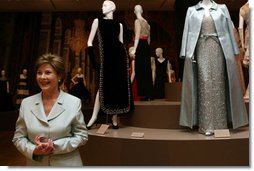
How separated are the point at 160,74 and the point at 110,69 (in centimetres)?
290

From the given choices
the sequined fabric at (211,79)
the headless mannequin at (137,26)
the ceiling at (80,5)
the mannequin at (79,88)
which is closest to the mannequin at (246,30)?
the ceiling at (80,5)

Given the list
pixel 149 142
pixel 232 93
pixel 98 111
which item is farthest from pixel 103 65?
pixel 232 93

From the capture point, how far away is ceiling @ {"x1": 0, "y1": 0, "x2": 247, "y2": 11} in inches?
142

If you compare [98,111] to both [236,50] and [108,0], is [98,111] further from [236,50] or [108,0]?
[236,50]

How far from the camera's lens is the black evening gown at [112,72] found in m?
3.68

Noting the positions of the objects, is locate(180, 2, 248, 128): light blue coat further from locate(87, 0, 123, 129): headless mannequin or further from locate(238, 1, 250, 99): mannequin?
locate(87, 0, 123, 129): headless mannequin

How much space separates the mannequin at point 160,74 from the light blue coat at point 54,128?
4.30 metres

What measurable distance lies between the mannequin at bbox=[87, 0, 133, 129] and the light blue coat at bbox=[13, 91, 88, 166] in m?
1.67

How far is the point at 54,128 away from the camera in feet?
6.33

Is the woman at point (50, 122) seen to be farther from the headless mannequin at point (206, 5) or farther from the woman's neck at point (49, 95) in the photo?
the headless mannequin at point (206, 5)

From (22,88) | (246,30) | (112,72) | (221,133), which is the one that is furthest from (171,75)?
(221,133)

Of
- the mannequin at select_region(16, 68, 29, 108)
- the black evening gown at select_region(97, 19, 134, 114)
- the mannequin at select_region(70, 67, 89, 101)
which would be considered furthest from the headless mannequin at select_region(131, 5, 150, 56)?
the mannequin at select_region(16, 68, 29, 108)

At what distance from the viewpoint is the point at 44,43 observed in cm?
520

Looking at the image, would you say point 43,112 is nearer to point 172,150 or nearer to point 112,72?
point 172,150
